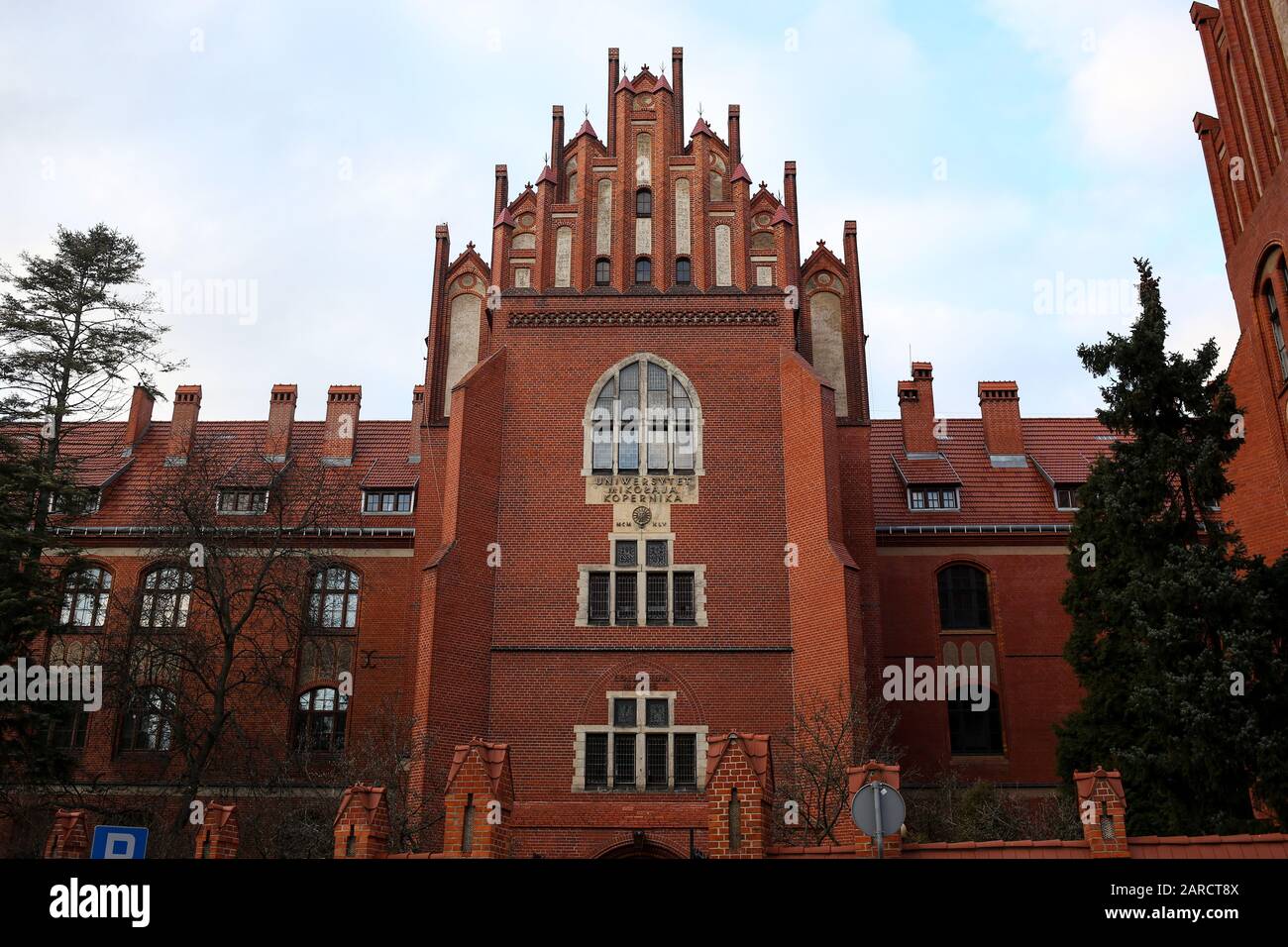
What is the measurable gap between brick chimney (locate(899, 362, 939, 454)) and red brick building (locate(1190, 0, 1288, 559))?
505 inches

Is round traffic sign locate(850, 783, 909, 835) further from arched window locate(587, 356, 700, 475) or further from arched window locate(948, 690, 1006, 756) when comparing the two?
arched window locate(948, 690, 1006, 756)

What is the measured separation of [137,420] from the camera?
130 feet

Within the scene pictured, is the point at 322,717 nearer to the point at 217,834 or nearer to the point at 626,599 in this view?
the point at 626,599

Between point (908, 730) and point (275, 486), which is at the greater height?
point (275, 486)

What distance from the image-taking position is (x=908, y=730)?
31.8m

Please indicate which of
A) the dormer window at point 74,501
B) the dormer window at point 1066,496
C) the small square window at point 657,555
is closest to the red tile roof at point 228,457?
the dormer window at point 74,501

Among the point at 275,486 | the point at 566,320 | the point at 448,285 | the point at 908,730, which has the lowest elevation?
the point at 908,730

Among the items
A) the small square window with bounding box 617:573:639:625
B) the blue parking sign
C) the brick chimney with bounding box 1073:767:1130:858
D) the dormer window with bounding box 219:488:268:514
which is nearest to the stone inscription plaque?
the small square window with bounding box 617:573:639:625

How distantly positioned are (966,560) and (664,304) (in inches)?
508
